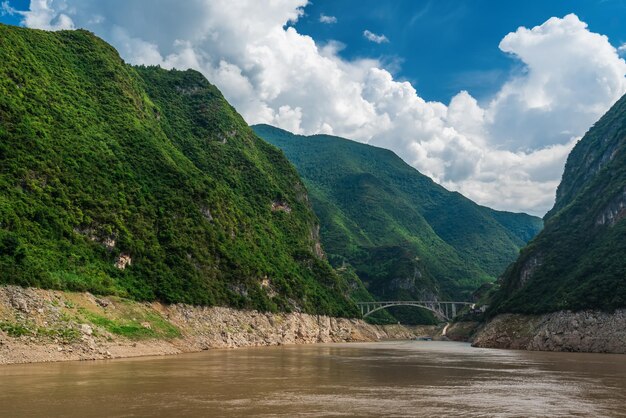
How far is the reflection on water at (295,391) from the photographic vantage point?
28734mm

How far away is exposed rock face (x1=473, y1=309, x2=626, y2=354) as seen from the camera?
91.3 meters

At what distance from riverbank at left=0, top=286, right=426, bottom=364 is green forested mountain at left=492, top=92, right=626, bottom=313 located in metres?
61.1

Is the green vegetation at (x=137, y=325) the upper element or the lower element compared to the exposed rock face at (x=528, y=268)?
lower

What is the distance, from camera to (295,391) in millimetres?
37562

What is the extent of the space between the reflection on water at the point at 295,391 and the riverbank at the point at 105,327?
4.54 m

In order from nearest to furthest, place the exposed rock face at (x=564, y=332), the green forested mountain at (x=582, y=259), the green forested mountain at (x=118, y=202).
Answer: the green forested mountain at (x=118, y=202) → the exposed rock face at (x=564, y=332) → the green forested mountain at (x=582, y=259)

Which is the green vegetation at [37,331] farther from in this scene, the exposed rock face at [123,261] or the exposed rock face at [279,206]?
the exposed rock face at [279,206]

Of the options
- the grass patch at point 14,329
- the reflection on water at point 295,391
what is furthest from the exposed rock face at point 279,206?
the grass patch at point 14,329


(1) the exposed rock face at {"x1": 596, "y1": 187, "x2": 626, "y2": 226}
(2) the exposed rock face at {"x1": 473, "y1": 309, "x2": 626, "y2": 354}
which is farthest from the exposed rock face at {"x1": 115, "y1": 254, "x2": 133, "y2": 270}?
(1) the exposed rock face at {"x1": 596, "y1": 187, "x2": 626, "y2": 226}

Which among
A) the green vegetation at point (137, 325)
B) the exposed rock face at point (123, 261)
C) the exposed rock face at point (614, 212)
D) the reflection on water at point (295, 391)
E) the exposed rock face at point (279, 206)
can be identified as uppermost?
the exposed rock face at point (279, 206)

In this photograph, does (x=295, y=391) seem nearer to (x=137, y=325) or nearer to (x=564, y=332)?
(x=137, y=325)

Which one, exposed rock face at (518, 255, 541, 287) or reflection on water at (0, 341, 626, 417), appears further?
exposed rock face at (518, 255, 541, 287)

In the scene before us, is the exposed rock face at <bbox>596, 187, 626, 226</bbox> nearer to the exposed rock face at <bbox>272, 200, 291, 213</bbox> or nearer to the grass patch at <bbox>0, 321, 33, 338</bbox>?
the exposed rock face at <bbox>272, 200, 291, 213</bbox>

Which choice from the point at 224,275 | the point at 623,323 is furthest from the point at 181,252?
the point at 623,323
